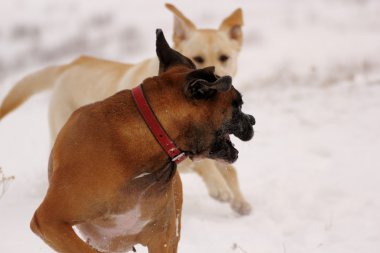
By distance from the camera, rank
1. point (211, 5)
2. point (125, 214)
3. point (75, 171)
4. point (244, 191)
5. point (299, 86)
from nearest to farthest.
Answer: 1. point (75, 171)
2. point (125, 214)
3. point (244, 191)
4. point (299, 86)
5. point (211, 5)

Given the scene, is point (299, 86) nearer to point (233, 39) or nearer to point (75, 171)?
point (233, 39)

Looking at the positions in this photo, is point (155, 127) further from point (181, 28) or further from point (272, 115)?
point (272, 115)

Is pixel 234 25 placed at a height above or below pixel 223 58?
above

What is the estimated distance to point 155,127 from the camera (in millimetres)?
2594

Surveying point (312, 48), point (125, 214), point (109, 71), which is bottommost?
point (312, 48)

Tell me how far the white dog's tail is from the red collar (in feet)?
8.78

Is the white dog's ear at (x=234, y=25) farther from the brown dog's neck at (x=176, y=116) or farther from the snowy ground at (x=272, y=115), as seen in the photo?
the brown dog's neck at (x=176, y=116)

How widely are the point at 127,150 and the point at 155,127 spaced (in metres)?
0.15

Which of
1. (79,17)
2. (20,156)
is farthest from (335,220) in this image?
(79,17)

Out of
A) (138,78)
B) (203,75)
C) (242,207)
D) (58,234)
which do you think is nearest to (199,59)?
(138,78)

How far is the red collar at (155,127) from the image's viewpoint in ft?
8.51

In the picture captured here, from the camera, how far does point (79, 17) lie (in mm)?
11164

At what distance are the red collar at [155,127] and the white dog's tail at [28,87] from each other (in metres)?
2.68

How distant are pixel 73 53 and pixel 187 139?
25.7 feet
